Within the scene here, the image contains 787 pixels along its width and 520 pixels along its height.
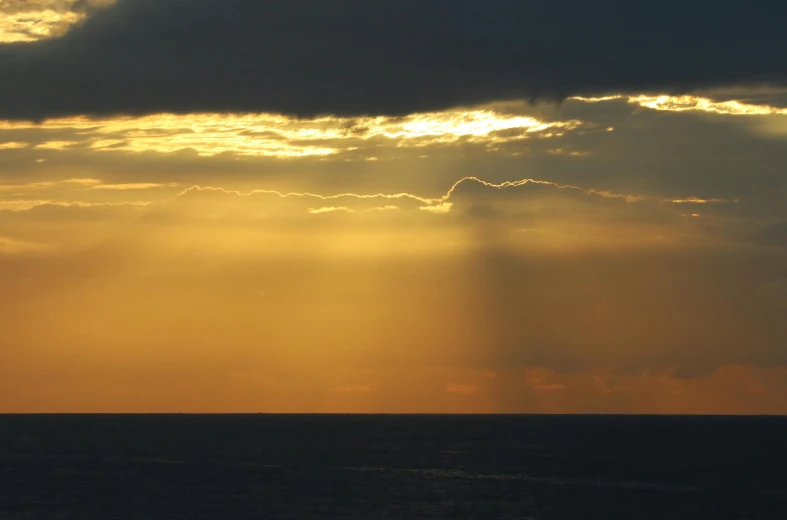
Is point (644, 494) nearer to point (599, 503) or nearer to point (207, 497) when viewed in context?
point (599, 503)

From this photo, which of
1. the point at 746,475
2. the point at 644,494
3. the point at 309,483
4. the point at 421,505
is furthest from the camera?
the point at 746,475

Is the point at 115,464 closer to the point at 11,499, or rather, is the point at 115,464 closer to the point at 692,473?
the point at 11,499

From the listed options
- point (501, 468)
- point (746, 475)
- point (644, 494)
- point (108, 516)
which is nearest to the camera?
point (108, 516)

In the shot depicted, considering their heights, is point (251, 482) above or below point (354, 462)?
above

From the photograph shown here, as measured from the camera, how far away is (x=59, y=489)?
129 m

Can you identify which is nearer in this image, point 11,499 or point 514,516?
point 514,516

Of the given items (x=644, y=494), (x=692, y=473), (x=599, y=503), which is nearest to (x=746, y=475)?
(x=692, y=473)

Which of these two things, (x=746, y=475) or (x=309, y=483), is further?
(x=746, y=475)

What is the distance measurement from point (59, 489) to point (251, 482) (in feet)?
79.9

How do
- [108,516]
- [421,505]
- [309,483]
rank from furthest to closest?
[309,483] < [421,505] < [108,516]

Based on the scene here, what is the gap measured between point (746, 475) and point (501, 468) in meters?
37.0

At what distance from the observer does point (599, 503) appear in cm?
11744

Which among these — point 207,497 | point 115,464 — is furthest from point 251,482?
point 115,464

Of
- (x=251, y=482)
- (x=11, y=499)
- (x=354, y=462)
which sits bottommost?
(x=354, y=462)
